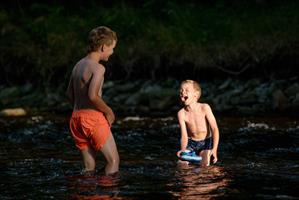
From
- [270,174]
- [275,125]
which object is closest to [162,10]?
[275,125]

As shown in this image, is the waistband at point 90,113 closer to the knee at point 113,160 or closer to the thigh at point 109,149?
the thigh at point 109,149

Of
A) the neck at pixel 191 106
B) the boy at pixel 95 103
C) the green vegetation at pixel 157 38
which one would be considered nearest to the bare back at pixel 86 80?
the boy at pixel 95 103

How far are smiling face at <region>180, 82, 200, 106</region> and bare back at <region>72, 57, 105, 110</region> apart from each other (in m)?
1.35

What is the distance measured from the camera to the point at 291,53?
1859 centimetres

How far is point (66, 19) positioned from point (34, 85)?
2748 millimetres

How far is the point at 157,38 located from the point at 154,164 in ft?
36.6

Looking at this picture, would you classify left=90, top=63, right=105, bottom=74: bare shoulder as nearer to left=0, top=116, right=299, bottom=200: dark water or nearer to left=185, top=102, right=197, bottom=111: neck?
left=0, top=116, right=299, bottom=200: dark water

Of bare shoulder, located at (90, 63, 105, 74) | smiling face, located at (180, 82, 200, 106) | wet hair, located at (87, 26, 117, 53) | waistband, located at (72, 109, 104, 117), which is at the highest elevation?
wet hair, located at (87, 26, 117, 53)

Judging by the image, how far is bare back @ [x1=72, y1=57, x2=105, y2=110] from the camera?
835 centimetres

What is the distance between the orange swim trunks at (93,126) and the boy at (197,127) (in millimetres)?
1435

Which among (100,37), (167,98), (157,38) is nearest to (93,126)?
(100,37)

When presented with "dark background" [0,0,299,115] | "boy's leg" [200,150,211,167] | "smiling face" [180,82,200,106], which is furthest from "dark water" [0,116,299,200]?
"dark background" [0,0,299,115]

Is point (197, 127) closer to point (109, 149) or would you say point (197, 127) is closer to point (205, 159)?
point (205, 159)

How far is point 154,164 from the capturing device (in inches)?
406
